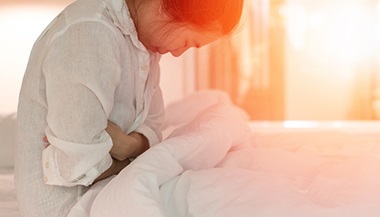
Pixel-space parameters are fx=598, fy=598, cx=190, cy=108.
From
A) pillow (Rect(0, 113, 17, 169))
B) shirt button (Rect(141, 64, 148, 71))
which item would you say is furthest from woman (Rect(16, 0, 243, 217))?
pillow (Rect(0, 113, 17, 169))

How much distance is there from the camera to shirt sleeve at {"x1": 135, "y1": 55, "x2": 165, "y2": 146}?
4.02 feet

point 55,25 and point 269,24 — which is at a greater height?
point 55,25

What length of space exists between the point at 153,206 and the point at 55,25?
388 millimetres

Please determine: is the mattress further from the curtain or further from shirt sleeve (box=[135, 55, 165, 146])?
the curtain

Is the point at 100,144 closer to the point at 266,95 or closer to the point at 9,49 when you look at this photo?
the point at 9,49

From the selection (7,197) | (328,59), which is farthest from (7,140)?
(328,59)

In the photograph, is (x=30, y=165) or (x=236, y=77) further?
(x=236, y=77)

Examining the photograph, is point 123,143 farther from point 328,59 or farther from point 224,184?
point 328,59

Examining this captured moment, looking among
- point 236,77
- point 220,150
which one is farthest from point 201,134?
point 236,77

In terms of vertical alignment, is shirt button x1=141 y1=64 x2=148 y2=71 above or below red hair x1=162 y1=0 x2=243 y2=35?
below

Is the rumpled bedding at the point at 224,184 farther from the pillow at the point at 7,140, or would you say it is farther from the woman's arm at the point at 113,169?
the pillow at the point at 7,140

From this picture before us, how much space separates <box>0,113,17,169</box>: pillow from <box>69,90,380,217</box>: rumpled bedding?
2.17 feet

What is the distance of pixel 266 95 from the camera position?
343 centimetres

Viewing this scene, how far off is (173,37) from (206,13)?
10cm
